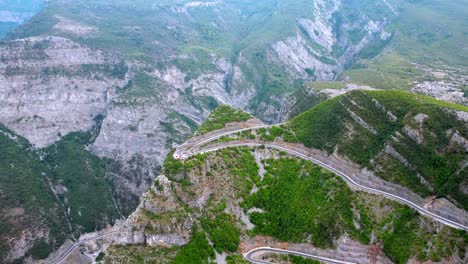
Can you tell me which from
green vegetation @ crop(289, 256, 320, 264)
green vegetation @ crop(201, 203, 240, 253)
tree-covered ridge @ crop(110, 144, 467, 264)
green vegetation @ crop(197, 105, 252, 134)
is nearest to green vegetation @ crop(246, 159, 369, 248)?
tree-covered ridge @ crop(110, 144, 467, 264)

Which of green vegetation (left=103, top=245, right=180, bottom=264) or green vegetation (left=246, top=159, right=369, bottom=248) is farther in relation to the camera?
green vegetation (left=246, top=159, right=369, bottom=248)

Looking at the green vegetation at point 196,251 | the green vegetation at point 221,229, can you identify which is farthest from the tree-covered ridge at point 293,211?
the green vegetation at point 196,251

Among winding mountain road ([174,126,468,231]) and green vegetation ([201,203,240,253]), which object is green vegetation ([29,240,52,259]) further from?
green vegetation ([201,203,240,253])

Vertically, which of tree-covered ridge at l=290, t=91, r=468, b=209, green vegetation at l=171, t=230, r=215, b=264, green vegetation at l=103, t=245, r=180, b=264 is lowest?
green vegetation at l=103, t=245, r=180, b=264

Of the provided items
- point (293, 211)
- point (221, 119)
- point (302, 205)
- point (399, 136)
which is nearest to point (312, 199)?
point (302, 205)

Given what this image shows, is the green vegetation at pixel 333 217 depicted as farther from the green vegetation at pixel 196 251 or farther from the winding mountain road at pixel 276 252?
the green vegetation at pixel 196 251

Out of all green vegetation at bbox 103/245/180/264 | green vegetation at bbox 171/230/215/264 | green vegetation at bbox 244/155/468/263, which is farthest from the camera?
green vegetation at bbox 103/245/180/264

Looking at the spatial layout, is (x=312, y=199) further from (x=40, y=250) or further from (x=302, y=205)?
(x=40, y=250)

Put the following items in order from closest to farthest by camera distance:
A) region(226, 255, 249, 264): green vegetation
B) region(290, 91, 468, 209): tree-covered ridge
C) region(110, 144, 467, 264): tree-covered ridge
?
region(110, 144, 467, 264): tree-covered ridge
region(226, 255, 249, 264): green vegetation
region(290, 91, 468, 209): tree-covered ridge

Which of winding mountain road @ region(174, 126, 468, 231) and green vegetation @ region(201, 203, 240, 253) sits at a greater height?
winding mountain road @ region(174, 126, 468, 231)
